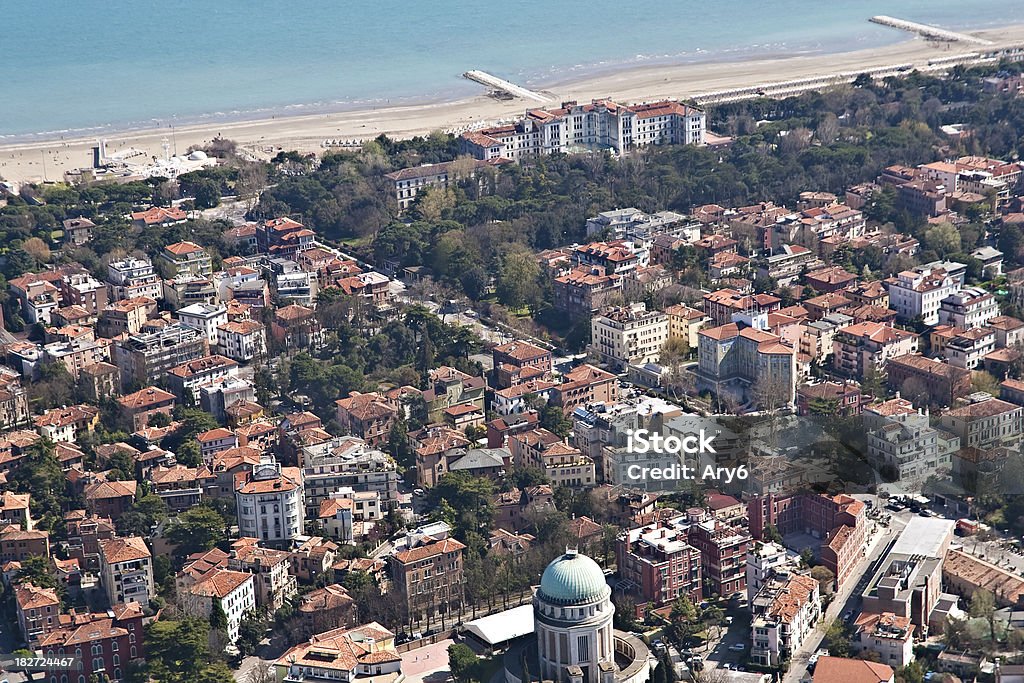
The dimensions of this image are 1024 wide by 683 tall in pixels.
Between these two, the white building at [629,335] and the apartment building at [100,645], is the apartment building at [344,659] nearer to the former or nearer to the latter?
the apartment building at [100,645]

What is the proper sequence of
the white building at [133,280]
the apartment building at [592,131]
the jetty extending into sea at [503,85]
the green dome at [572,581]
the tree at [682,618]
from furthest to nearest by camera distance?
the jetty extending into sea at [503,85] < the apartment building at [592,131] < the white building at [133,280] < the tree at [682,618] < the green dome at [572,581]

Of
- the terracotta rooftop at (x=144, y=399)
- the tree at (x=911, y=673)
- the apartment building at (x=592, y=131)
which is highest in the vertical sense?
the apartment building at (x=592, y=131)

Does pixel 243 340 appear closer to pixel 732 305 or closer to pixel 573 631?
pixel 732 305

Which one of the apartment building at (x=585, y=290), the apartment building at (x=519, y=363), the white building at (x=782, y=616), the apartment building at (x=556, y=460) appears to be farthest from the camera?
the apartment building at (x=585, y=290)

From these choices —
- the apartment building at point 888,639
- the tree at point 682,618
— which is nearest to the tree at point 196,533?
the tree at point 682,618

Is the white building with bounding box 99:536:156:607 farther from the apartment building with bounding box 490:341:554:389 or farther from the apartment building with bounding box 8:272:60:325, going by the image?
the apartment building with bounding box 8:272:60:325

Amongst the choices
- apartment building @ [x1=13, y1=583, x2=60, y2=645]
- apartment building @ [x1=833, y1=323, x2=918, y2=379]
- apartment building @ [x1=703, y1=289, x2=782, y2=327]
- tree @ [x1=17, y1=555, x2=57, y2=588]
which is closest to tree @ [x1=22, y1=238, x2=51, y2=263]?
apartment building @ [x1=703, y1=289, x2=782, y2=327]
